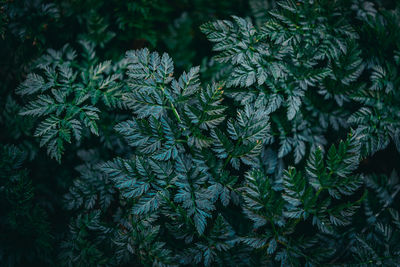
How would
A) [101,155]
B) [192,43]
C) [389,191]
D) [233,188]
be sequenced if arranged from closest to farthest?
[233,188] < [389,191] < [101,155] < [192,43]

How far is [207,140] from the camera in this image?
1.70 m

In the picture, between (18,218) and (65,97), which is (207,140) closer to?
(65,97)

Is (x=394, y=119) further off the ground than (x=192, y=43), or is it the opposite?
(x=192, y=43)

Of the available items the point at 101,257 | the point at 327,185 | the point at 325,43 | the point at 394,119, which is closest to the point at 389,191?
the point at 394,119

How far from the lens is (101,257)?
73.5 inches

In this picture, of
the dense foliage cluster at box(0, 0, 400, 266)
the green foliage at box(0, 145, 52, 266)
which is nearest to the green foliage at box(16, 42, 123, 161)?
the dense foliage cluster at box(0, 0, 400, 266)

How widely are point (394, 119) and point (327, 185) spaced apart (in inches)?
30.7

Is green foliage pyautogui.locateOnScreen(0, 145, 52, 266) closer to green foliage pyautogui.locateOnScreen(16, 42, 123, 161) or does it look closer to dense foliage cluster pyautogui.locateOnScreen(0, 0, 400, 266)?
dense foliage cluster pyautogui.locateOnScreen(0, 0, 400, 266)

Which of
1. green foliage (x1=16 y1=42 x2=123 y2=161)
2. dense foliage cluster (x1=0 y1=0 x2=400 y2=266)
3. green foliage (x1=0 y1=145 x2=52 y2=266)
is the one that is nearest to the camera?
dense foliage cluster (x1=0 y1=0 x2=400 y2=266)

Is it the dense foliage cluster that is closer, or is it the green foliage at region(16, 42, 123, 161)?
the dense foliage cluster

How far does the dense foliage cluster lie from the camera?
1.69 m

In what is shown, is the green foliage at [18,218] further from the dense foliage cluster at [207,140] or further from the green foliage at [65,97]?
the green foliage at [65,97]

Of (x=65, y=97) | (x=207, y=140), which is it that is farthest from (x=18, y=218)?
(x=207, y=140)

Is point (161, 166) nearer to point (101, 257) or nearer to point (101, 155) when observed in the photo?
point (101, 257)
